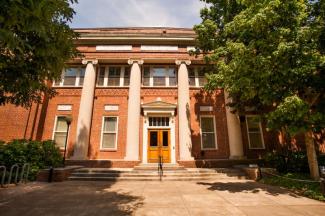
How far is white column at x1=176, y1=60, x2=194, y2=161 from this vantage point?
13719 mm

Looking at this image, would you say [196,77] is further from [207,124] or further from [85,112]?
[85,112]

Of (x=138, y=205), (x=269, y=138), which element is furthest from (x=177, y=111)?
(x=138, y=205)

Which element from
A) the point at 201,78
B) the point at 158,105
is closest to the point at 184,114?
the point at 158,105

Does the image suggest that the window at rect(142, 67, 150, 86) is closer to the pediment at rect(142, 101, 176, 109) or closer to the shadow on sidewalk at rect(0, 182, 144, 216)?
the pediment at rect(142, 101, 176, 109)

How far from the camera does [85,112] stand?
563 inches

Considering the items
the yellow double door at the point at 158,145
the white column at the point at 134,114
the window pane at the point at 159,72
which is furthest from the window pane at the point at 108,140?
the window pane at the point at 159,72

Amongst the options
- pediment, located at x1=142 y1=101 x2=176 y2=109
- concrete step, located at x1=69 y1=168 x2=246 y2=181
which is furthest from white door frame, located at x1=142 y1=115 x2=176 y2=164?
concrete step, located at x1=69 y1=168 x2=246 y2=181

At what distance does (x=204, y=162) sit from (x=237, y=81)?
722cm

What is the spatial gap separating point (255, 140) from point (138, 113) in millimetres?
8849

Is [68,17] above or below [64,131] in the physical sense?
above

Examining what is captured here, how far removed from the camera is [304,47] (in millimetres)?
7141

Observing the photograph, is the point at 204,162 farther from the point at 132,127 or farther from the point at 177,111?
→ the point at 132,127

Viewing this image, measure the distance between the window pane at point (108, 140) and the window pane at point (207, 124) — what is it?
662cm

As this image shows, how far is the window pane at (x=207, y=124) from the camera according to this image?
15008 mm
